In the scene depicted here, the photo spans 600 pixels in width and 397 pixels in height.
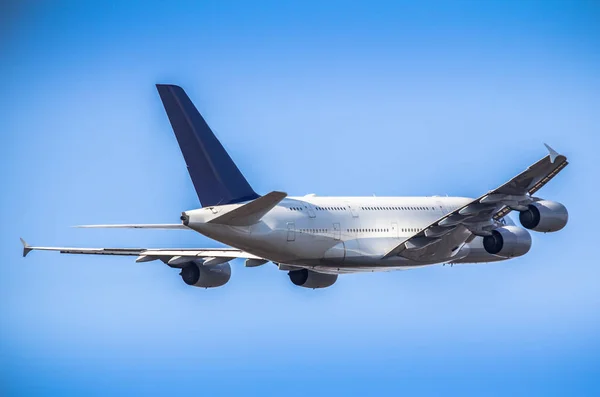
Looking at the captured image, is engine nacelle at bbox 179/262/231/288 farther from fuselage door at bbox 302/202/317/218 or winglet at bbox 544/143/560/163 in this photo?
winglet at bbox 544/143/560/163

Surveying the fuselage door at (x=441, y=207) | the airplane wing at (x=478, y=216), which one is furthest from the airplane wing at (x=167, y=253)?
the fuselage door at (x=441, y=207)

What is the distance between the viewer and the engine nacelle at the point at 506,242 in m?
48.1

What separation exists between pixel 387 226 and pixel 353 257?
8.99 ft

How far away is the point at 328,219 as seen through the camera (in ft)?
158

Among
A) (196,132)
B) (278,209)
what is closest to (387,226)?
(278,209)

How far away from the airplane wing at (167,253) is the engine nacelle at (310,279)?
3.57 m

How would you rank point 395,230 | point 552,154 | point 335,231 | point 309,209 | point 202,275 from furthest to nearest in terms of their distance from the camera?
point 202,275, point 395,230, point 335,231, point 309,209, point 552,154

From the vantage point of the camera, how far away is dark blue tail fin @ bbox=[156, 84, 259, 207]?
44719 millimetres

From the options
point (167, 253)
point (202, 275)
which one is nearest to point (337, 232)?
point (202, 275)

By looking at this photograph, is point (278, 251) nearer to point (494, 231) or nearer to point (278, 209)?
point (278, 209)

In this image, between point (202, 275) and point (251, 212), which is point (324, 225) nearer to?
point (251, 212)

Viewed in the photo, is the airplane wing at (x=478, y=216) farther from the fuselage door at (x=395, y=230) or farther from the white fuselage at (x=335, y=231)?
the fuselage door at (x=395, y=230)

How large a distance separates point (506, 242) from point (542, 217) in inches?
123

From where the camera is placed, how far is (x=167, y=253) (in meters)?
50.9
